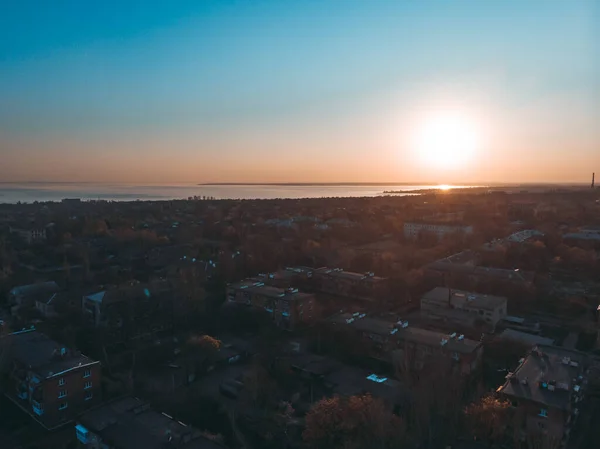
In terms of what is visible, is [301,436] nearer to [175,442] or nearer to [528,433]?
[175,442]

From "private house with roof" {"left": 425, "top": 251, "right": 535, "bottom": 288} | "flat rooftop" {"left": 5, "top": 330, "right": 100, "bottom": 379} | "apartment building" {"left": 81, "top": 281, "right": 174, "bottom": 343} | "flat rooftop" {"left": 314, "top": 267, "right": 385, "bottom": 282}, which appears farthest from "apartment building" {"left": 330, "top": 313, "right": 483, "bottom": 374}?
"flat rooftop" {"left": 5, "top": 330, "right": 100, "bottom": 379}

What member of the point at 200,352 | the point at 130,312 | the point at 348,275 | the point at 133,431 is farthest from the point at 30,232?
the point at 133,431

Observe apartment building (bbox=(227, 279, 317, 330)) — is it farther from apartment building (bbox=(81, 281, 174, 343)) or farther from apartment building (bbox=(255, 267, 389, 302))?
apartment building (bbox=(81, 281, 174, 343))

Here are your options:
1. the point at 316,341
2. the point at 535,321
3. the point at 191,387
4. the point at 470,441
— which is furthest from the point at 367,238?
the point at 470,441

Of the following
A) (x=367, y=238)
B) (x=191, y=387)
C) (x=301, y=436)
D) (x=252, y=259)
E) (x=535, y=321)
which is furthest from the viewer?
(x=367, y=238)

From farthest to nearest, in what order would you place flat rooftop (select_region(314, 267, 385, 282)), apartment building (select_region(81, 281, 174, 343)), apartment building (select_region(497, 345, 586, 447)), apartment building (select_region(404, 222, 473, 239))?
apartment building (select_region(404, 222, 473, 239)) → flat rooftop (select_region(314, 267, 385, 282)) → apartment building (select_region(81, 281, 174, 343)) → apartment building (select_region(497, 345, 586, 447))

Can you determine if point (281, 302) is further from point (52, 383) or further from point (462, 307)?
point (52, 383)
